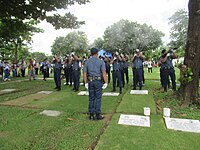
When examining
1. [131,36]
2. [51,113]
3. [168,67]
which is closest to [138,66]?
[168,67]

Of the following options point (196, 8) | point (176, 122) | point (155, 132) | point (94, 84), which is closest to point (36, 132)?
point (94, 84)

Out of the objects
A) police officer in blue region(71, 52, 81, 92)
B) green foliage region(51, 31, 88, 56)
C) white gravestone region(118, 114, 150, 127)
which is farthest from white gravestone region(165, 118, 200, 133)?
green foliage region(51, 31, 88, 56)

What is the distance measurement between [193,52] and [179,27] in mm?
35960

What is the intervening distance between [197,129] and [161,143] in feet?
3.96

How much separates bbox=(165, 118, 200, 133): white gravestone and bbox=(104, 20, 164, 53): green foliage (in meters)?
34.0

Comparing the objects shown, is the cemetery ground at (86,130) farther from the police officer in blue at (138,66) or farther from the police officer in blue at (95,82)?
the police officer in blue at (138,66)

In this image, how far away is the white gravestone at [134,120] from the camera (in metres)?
4.25

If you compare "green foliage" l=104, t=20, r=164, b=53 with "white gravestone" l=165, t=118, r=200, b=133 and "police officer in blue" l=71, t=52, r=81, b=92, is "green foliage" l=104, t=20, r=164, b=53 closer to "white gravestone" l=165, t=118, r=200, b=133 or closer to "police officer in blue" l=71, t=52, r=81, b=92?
"police officer in blue" l=71, t=52, r=81, b=92

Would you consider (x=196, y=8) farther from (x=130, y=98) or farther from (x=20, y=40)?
(x=20, y=40)

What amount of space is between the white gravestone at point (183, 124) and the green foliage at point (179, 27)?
35.7m

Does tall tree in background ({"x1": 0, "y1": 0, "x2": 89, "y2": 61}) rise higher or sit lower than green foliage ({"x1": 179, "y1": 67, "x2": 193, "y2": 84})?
higher

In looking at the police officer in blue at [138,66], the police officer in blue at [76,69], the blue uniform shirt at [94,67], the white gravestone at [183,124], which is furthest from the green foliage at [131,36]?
the white gravestone at [183,124]

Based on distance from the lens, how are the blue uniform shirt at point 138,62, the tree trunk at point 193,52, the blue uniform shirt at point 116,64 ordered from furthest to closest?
the blue uniform shirt at point 138,62, the blue uniform shirt at point 116,64, the tree trunk at point 193,52

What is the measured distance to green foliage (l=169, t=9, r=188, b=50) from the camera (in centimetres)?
3653
